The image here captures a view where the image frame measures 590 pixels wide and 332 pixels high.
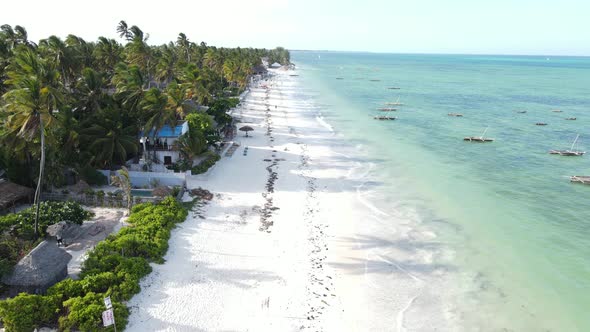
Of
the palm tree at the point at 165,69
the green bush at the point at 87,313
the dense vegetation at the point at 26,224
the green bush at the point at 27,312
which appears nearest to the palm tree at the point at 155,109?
the dense vegetation at the point at 26,224

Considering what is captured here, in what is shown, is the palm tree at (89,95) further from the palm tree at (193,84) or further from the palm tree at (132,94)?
the palm tree at (193,84)

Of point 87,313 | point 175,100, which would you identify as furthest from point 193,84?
point 87,313

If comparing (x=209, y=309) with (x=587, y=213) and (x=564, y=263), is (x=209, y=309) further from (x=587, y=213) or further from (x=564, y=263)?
(x=587, y=213)

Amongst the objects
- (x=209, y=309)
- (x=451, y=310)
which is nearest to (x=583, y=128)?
(x=451, y=310)

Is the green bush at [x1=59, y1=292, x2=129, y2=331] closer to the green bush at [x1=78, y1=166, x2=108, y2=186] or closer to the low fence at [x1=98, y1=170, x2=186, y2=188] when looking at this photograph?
the low fence at [x1=98, y1=170, x2=186, y2=188]

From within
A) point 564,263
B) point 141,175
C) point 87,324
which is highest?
point 141,175
